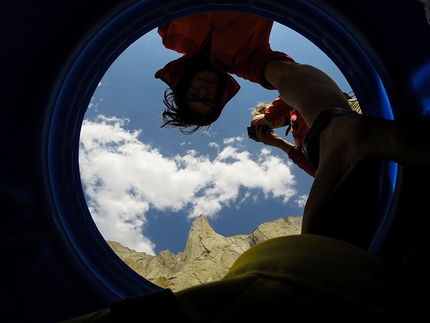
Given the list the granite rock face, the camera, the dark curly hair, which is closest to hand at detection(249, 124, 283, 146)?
the camera

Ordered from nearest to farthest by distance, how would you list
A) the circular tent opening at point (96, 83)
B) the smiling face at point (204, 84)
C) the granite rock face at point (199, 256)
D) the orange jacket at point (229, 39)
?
the circular tent opening at point (96, 83) < the orange jacket at point (229, 39) < the smiling face at point (204, 84) < the granite rock face at point (199, 256)

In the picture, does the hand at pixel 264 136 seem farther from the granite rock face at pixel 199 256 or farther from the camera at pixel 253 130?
the granite rock face at pixel 199 256

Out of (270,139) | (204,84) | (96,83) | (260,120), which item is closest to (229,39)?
(204,84)

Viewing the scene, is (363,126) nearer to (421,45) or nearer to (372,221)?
(372,221)

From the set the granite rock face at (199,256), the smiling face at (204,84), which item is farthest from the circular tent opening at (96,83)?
the granite rock face at (199,256)

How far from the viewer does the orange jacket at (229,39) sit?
1780mm

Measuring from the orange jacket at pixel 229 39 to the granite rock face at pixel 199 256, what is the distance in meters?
1.58

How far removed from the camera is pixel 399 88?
3.90 feet

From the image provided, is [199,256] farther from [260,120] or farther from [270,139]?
[260,120]

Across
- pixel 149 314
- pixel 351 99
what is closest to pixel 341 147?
pixel 149 314

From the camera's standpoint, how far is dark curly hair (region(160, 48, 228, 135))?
2107 millimetres

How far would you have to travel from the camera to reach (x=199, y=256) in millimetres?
3361

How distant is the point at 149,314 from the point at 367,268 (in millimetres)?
290

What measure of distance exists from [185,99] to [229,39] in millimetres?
485
